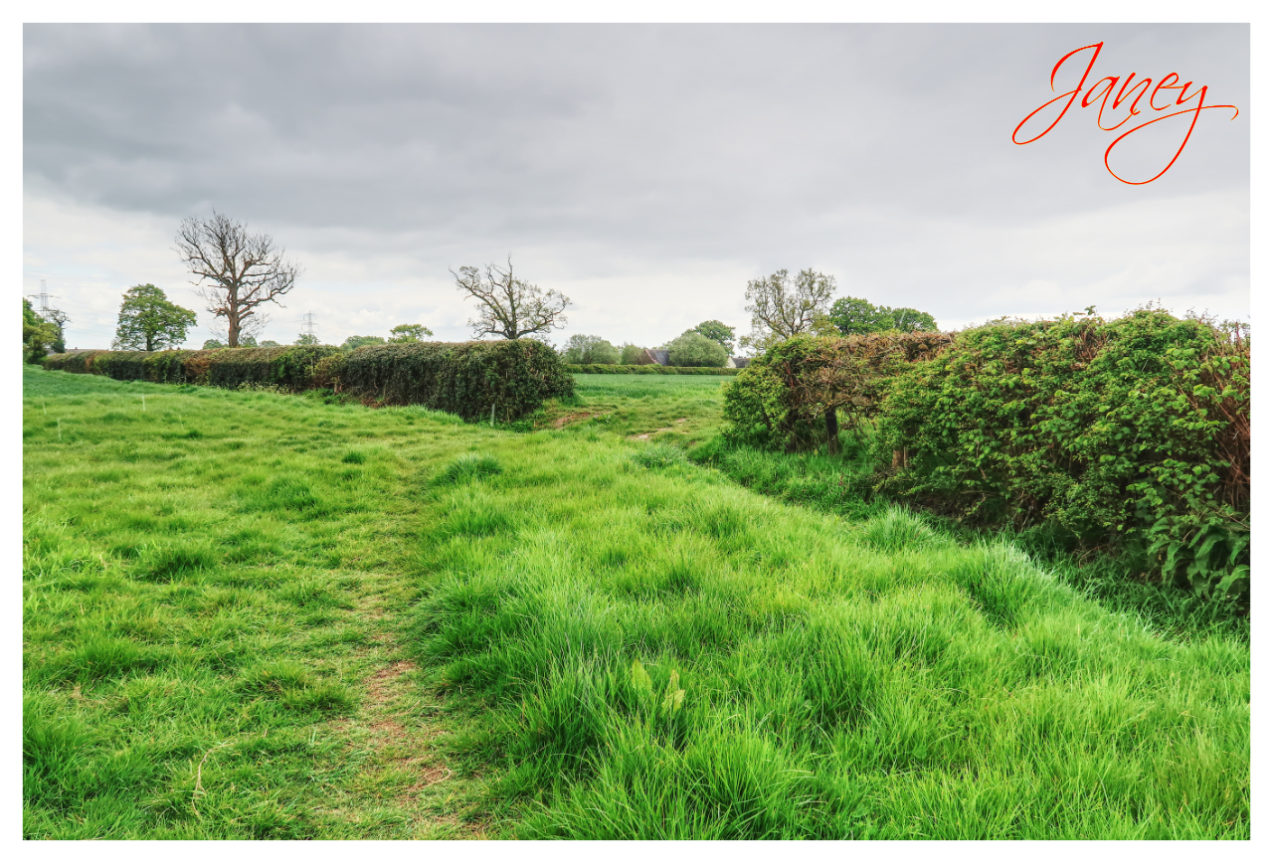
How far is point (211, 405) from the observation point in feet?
46.5

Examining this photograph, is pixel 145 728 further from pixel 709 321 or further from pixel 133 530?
pixel 709 321

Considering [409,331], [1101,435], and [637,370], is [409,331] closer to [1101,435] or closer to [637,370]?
[637,370]

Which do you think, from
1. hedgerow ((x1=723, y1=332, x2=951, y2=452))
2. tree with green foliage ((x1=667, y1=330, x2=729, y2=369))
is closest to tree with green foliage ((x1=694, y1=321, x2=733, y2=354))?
tree with green foliage ((x1=667, y1=330, x2=729, y2=369))

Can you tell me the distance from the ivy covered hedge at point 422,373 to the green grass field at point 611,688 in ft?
34.0

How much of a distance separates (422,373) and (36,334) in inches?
1691

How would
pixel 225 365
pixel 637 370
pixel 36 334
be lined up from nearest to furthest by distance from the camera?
pixel 225 365 → pixel 36 334 → pixel 637 370

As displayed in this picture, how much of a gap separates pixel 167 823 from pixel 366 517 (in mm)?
3958

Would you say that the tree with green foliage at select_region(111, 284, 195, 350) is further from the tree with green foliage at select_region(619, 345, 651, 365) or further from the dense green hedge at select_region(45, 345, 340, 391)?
the tree with green foliage at select_region(619, 345, 651, 365)

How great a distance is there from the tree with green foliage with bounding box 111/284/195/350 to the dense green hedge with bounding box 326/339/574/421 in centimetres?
4951

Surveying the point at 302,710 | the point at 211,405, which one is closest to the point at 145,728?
the point at 302,710

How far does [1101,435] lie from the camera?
3617mm

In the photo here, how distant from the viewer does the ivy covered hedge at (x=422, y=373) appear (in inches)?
590

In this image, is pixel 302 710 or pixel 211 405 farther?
pixel 211 405

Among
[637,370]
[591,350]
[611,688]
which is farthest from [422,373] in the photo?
[591,350]
